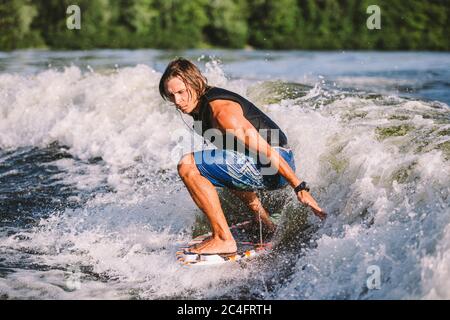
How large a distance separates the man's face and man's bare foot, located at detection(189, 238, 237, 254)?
3.45 feet

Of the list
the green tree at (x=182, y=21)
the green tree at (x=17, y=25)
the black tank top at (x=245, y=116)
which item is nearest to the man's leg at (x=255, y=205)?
the black tank top at (x=245, y=116)

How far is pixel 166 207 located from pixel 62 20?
38877 millimetres

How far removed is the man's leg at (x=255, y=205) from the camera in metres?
5.54

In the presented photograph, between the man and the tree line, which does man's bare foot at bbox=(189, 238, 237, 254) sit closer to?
the man

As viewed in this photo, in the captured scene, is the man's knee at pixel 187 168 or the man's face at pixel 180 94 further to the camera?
the man's knee at pixel 187 168

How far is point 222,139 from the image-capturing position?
4859mm

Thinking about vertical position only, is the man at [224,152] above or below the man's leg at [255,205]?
above

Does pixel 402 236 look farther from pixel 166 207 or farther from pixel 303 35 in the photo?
pixel 303 35

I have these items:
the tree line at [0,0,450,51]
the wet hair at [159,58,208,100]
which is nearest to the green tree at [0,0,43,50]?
the tree line at [0,0,450,51]

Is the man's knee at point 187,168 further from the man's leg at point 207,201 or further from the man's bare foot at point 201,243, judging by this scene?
the man's bare foot at point 201,243

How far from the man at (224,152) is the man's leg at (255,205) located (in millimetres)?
386

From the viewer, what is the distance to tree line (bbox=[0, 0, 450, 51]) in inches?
1666

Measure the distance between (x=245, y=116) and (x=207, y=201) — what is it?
27.6 inches

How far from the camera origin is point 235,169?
16.1 feet
